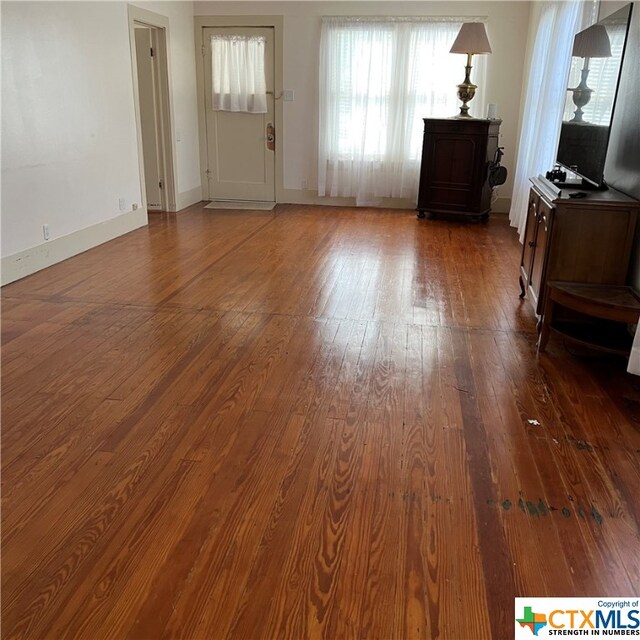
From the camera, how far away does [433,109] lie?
7.26 meters

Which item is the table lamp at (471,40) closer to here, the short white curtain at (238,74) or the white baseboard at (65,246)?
the short white curtain at (238,74)

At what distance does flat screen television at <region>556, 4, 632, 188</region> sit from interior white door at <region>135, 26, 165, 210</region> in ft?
15.1

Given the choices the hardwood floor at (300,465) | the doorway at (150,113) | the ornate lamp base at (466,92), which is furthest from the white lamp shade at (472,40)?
the hardwood floor at (300,465)

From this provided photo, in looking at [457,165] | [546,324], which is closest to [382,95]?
[457,165]

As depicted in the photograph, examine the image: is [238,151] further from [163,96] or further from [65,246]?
[65,246]

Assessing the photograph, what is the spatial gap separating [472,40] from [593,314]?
4465 mm

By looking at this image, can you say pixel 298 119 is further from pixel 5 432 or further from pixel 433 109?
pixel 5 432

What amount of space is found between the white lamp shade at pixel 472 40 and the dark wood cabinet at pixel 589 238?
3.63 m

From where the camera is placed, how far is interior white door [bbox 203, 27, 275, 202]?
7.79m

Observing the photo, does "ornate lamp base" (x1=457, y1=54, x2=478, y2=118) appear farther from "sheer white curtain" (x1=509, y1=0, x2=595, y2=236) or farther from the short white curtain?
the short white curtain

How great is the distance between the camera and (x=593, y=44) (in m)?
3.87

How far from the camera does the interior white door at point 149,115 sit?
6738mm

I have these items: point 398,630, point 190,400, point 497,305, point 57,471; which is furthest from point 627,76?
point 57,471

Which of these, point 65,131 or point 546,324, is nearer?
point 546,324
